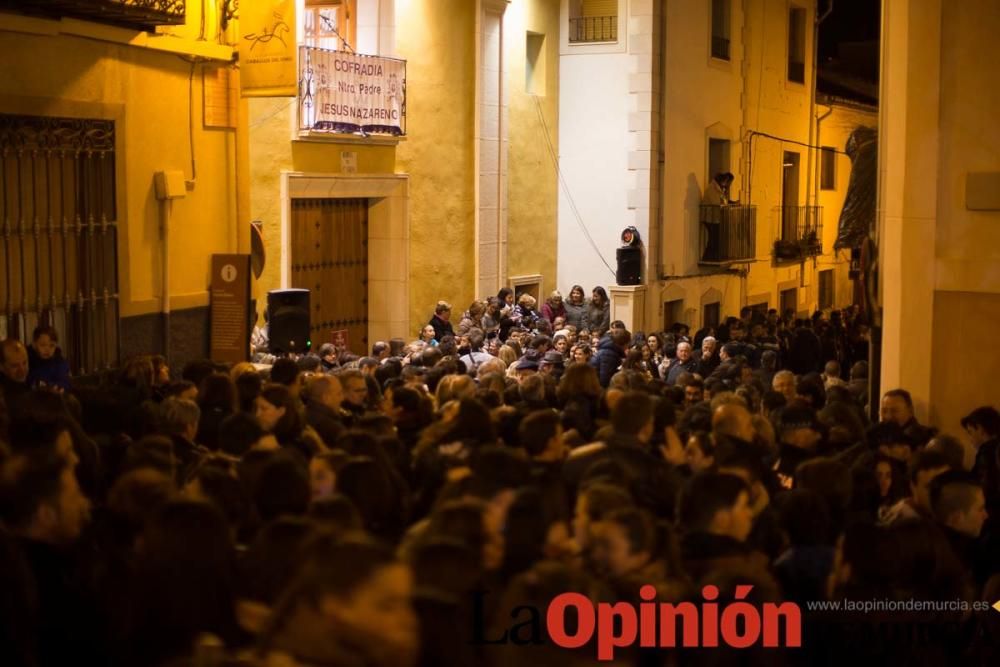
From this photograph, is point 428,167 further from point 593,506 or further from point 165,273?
point 593,506

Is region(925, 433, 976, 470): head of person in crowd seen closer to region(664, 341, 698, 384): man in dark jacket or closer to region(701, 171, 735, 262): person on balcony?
region(664, 341, 698, 384): man in dark jacket

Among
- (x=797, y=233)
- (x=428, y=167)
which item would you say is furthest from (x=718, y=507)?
(x=797, y=233)

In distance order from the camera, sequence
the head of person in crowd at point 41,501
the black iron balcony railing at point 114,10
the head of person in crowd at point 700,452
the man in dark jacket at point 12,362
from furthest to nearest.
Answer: the black iron balcony railing at point 114,10
the man in dark jacket at point 12,362
the head of person in crowd at point 700,452
the head of person in crowd at point 41,501

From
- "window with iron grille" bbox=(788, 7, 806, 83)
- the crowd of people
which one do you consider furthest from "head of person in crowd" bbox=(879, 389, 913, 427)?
"window with iron grille" bbox=(788, 7, 806, 83)

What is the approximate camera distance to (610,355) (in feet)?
48.0

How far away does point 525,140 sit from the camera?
2255cm

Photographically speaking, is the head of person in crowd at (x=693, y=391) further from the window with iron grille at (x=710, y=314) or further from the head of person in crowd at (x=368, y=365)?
the window with iron grille at (x=710, y=314)

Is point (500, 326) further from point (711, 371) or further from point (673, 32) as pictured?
point (673, 32)

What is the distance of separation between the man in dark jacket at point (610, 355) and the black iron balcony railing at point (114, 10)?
534cm

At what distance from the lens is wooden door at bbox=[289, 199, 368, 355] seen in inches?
701

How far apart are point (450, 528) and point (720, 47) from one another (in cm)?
2302

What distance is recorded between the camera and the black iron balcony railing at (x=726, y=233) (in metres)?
25.7

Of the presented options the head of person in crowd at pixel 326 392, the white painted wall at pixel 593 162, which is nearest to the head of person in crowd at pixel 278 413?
the head of person in crowd at pixel 326 392

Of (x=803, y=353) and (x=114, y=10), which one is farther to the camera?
(x=803, y=353)
